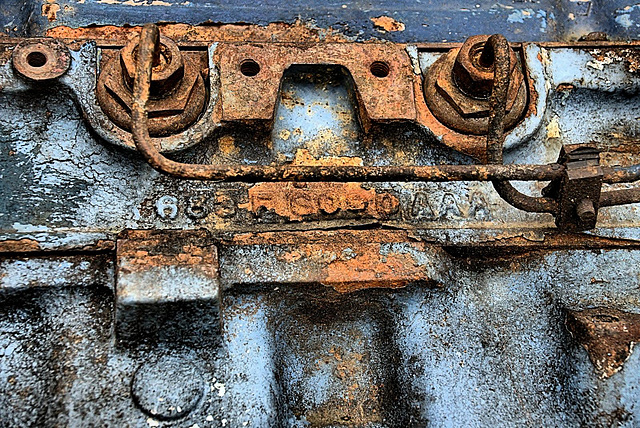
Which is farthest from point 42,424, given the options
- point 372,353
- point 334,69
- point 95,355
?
point 334,69

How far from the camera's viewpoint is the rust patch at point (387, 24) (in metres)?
1.71

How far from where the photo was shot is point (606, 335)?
127cm

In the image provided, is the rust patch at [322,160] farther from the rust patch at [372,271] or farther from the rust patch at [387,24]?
the rust patch at [387,24]

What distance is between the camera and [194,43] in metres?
1.47

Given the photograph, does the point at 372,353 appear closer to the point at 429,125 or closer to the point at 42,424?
the point at 429,125

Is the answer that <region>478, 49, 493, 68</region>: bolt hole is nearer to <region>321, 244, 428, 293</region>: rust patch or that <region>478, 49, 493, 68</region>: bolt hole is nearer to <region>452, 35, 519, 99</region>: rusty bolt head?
<region>452, 35, 519, 99</region>: rusty bolt head

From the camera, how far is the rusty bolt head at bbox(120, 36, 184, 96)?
1.36 m

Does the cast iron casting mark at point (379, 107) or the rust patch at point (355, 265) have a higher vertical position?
the cast iron casting mark at point (379, 107)

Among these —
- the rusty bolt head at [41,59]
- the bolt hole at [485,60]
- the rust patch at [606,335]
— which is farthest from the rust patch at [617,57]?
the rusty bolt head at [41,59]

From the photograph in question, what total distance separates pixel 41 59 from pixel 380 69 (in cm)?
67

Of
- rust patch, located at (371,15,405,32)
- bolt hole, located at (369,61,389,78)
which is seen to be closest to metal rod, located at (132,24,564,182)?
bolt hole, located at (369,61,389,78)

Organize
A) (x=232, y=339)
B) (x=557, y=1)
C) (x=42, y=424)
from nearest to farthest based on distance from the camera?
(x=42, y=424) → (x=232, y=339) → (x=557, y=1)

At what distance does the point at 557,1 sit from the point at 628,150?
501mm

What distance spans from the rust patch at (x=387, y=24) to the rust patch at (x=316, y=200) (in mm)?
487
